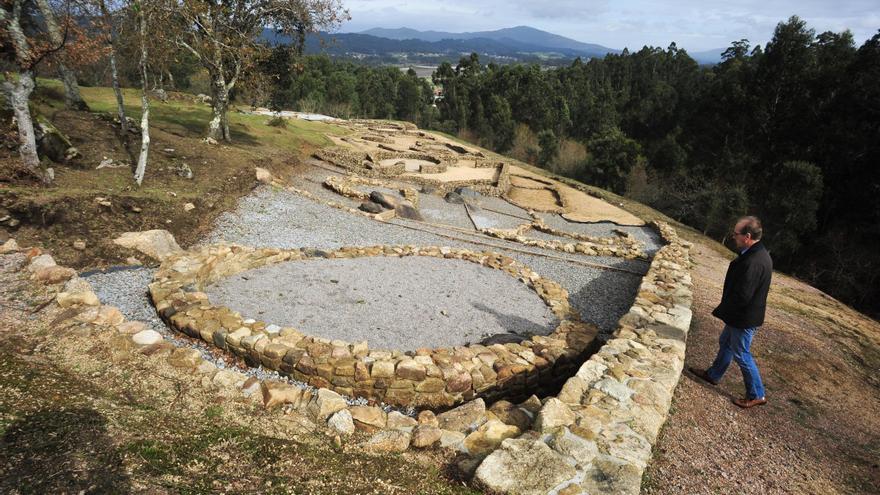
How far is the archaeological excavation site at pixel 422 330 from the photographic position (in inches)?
180

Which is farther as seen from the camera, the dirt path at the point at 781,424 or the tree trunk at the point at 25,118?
the tree trunk at the point at 25,118

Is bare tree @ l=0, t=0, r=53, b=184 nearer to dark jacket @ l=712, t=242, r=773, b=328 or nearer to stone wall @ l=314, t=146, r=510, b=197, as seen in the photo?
dark jacket @ l=712, t=242, r=773, b=328

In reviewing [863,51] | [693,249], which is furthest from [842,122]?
[693,249]

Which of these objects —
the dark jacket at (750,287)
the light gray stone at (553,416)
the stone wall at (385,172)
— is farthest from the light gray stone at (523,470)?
the stone wall at (385,172)

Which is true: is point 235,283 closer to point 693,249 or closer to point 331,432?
point 331,432

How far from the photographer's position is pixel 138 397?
4570mm

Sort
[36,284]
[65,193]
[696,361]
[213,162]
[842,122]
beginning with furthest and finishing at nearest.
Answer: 1. [842,122]
2. [213,162]
3. [65,193]
4. [696,361]
5. [36,284]

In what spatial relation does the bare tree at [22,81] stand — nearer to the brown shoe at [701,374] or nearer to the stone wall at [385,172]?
the brown shoe at [701,374]

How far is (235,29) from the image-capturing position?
17.6m

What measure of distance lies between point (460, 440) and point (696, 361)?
494cm

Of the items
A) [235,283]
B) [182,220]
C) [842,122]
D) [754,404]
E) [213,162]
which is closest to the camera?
[754,404]

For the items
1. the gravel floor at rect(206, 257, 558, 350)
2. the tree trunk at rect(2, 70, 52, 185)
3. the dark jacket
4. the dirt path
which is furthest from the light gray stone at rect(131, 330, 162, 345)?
the dark jacket

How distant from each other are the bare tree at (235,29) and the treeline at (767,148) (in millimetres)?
3440

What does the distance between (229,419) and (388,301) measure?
4.52m
